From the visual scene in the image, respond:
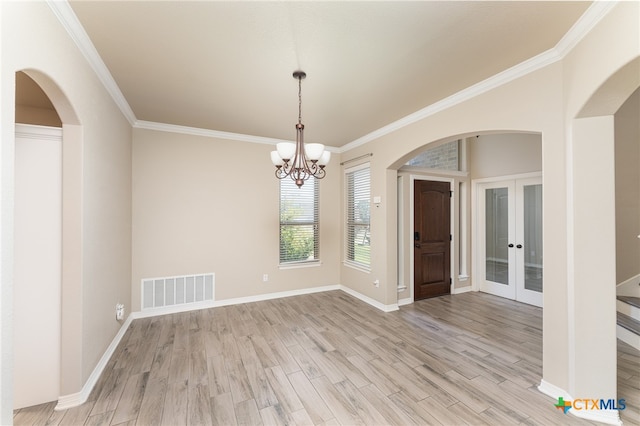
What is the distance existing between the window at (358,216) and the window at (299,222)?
65 cm

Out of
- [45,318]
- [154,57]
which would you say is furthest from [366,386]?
[154,57]

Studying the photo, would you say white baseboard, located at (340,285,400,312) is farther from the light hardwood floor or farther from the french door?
the french door

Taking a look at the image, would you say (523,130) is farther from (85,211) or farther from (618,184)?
(85,211)

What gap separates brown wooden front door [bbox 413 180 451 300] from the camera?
14.8 ft

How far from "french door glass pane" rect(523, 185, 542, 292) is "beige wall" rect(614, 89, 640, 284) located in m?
0.88

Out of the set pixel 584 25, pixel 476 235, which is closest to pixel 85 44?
pixel 584 25

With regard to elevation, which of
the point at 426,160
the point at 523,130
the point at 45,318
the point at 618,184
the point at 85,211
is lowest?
the point at 45,318

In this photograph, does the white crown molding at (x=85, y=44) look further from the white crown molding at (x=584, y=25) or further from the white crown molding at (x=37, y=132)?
the white crown molding at (x=584, y=25)

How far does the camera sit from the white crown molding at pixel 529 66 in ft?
5.45

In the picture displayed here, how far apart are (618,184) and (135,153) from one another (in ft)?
22.0

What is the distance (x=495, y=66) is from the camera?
2.32 m

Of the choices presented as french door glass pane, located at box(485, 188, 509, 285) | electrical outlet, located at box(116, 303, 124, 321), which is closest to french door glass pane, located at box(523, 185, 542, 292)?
french door glass pane, located at box(485, 188, 509, 285)

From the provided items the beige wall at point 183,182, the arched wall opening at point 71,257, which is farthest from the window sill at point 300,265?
the arched wall opening at point 71,257

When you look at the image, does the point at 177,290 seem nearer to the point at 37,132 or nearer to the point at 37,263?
the point at 37,263
